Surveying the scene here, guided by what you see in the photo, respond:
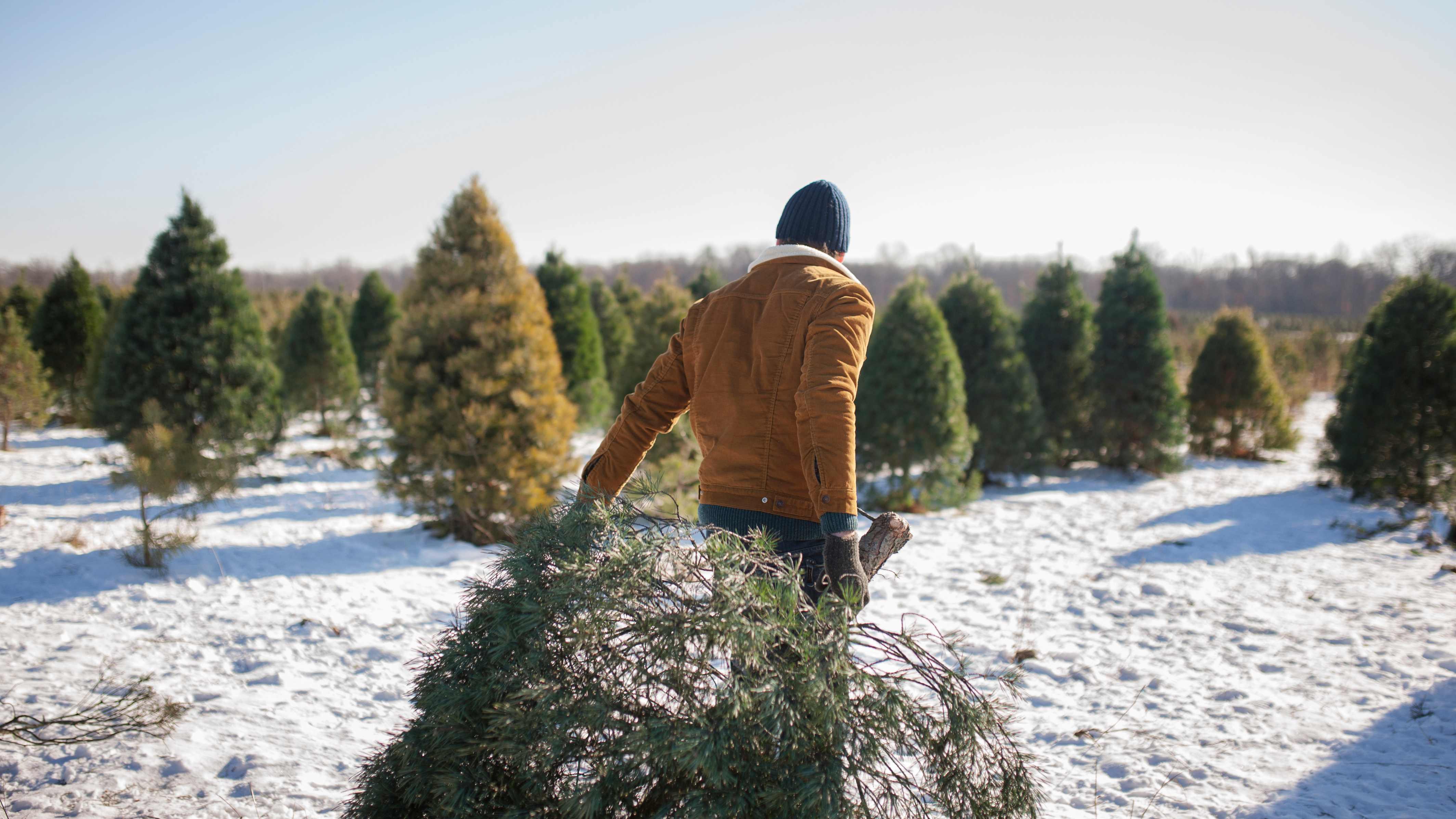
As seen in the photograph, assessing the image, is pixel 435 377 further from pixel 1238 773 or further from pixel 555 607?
pixel 1238 773

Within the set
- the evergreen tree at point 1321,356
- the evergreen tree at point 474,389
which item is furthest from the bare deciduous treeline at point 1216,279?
the evergreen tree at point 474,389

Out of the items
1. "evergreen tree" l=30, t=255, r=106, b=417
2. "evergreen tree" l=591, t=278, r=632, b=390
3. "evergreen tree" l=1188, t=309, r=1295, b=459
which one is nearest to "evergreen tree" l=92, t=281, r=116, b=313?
"evergreen tree" l=30, t=255, r=106, b=417

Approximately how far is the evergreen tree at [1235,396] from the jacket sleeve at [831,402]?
14.0m

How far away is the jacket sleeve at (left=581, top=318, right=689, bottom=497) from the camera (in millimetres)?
2262

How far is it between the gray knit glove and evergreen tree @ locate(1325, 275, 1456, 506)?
10.5m

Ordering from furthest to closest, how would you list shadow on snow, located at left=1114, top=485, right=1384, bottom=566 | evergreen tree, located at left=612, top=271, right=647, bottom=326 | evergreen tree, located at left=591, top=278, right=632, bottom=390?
evergreen tree, located at left=591, top=278, right=632, bottom=390 < evergreen tree, located at left=612, top=271, right=647, bottom=326 < shadow on snow, located at left=1114, top=485, right=1384, bottom=566

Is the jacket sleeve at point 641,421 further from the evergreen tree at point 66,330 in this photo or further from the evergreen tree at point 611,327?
the evergreen tree at point 66,330

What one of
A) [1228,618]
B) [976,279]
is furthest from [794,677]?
[976,279]

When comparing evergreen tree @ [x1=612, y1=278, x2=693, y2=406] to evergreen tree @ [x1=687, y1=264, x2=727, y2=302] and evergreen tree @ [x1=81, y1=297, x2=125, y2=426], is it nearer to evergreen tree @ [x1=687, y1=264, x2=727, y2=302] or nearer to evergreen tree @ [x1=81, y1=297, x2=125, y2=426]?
evergreen tree @ [x1=687, y1=264, x2=727, y2=302]

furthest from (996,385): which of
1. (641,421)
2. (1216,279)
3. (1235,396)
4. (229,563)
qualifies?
(1216,279)

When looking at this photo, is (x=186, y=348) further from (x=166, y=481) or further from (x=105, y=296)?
(x=105, y=296)

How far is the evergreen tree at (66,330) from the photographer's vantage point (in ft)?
47.8

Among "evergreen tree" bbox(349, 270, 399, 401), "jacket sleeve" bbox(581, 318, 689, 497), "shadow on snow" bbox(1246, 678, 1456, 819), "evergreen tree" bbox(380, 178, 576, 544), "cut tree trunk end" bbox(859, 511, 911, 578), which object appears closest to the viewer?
"cut tree trunk end" bbox(859, 511, 911, 578)

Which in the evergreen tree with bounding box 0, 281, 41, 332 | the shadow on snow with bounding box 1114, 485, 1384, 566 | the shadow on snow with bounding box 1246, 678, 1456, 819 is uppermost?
the evergreen tree with bounding box 0, 281, 41, 332
